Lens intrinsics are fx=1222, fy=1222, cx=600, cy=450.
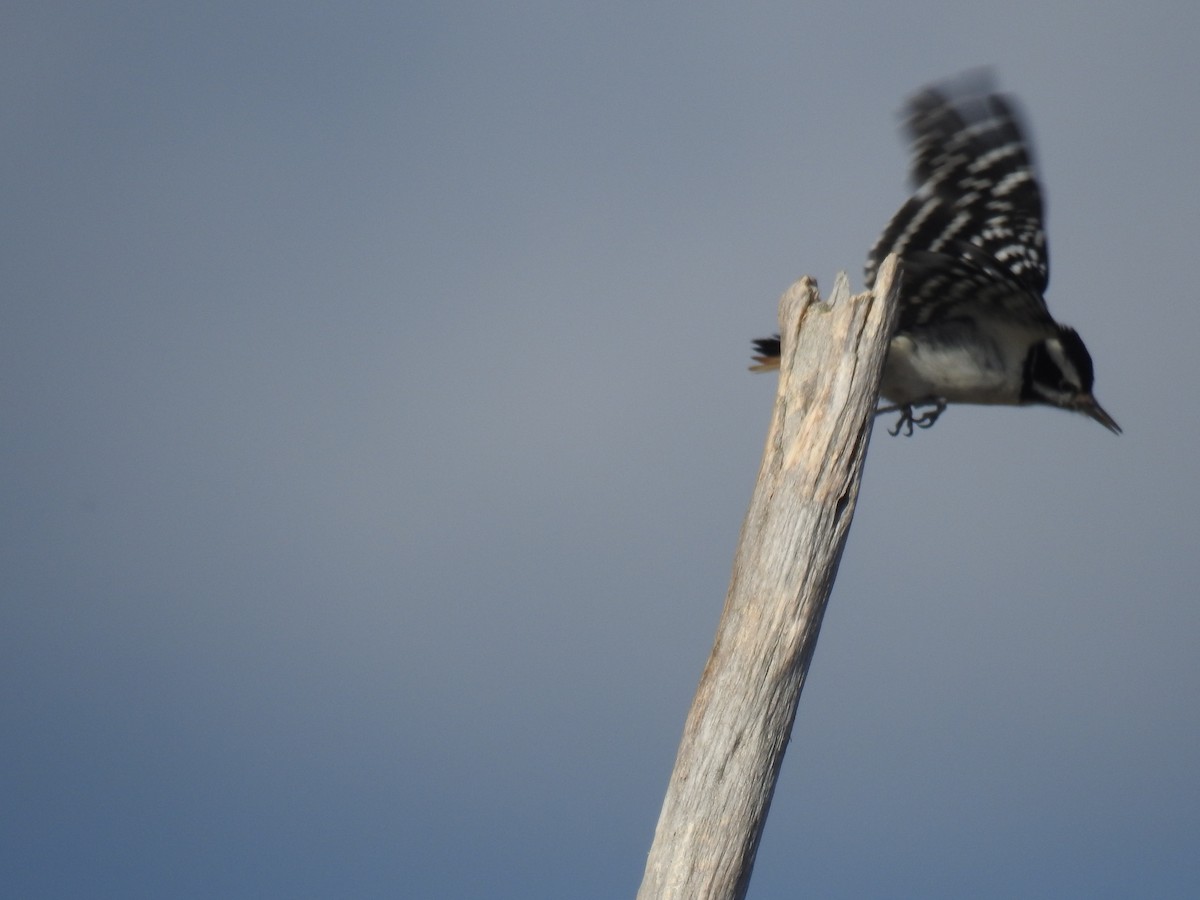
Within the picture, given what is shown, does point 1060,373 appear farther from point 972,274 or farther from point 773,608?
point 773,608

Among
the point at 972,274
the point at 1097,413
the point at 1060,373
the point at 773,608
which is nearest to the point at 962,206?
the point at 972,274

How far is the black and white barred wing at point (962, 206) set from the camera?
15.6ft

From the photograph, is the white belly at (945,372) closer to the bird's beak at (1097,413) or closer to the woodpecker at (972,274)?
the woodpecker at (972,274)

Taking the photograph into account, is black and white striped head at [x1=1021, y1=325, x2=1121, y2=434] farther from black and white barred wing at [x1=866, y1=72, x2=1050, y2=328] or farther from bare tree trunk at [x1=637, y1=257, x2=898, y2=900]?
bare tree trunk at [x1=637, y1=257, x2=898, y2=900]

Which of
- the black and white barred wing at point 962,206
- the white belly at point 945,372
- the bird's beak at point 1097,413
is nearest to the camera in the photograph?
the black and white barred wing at point 962,206

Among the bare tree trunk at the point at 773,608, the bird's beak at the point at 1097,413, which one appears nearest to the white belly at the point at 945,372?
the bird's beak at the point at 1097,413

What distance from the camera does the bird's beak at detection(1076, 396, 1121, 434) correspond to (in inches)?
219

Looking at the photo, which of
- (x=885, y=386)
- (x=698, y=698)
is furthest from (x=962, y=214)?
(x=698, y=698)

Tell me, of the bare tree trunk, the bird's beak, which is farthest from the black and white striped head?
the bare tree trunk

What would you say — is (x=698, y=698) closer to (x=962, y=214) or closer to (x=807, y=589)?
(x=807, y=589)

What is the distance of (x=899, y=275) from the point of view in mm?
4285

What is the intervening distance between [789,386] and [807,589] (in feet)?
2.35

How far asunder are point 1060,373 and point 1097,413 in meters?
0.49

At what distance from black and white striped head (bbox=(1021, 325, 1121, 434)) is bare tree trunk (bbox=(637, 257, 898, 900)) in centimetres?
131
